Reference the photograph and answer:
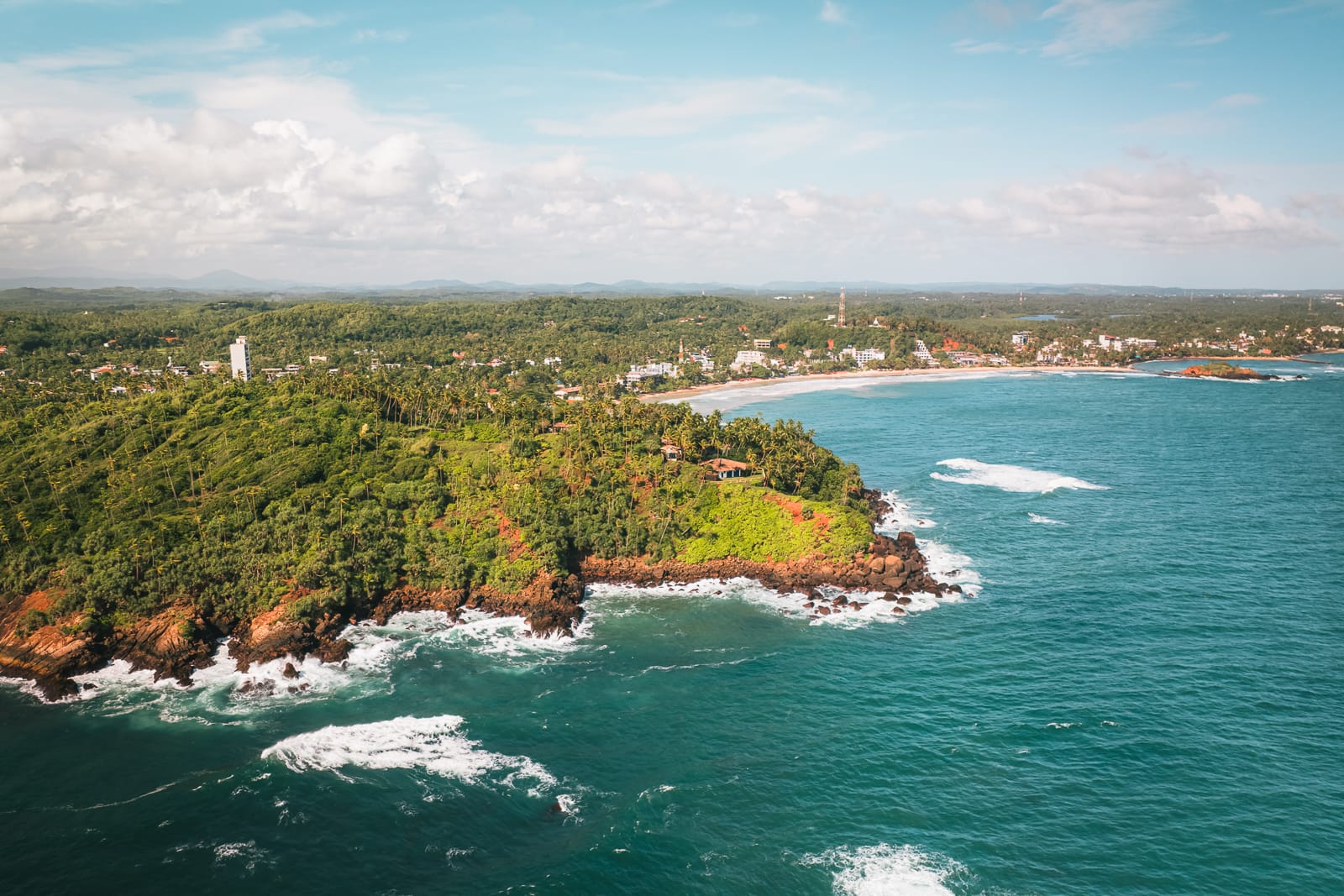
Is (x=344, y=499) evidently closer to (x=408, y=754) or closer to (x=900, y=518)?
(x=408, y=754)

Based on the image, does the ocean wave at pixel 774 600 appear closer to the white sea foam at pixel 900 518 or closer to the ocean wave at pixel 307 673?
Answer: the ocean wave at pixel 307 673

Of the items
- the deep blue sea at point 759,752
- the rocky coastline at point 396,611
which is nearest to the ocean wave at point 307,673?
the deep blue sea at point 759,752

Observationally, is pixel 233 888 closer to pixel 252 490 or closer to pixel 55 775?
pixel 55 775

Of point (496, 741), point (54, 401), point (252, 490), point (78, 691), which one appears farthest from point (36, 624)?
point (54, 401)

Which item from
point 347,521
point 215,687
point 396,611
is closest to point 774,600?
point 396,611

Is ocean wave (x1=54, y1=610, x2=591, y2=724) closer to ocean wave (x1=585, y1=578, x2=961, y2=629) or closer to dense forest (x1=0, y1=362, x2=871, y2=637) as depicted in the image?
dense forest (x1=0, y1=362, x2=871, y2=637)
